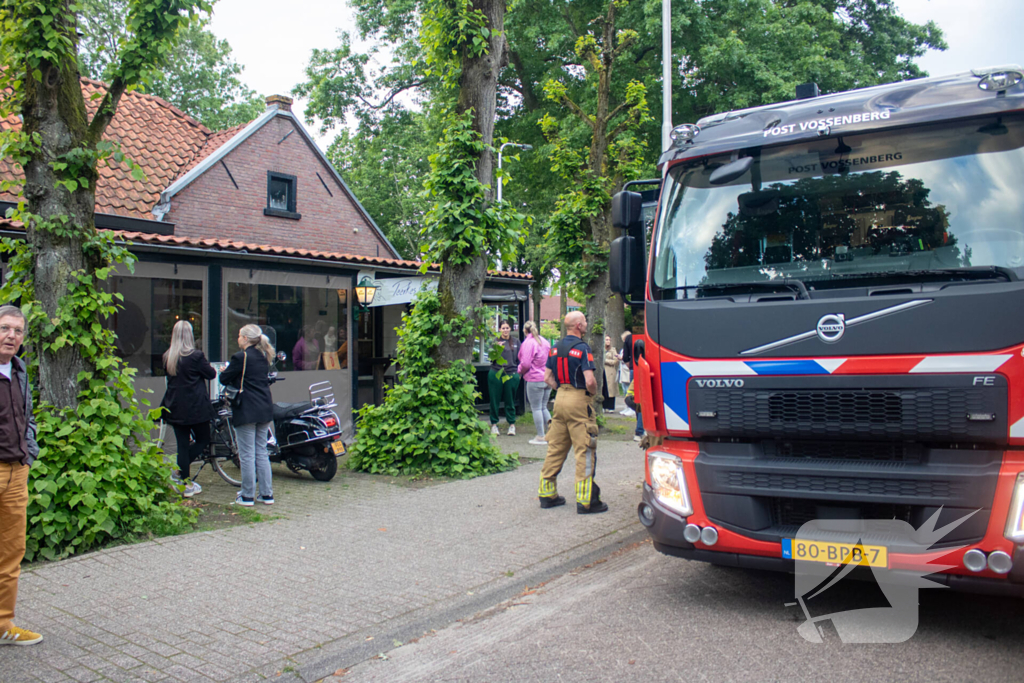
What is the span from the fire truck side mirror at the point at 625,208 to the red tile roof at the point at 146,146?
1056 centimetres

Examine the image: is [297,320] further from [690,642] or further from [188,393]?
[690,642]

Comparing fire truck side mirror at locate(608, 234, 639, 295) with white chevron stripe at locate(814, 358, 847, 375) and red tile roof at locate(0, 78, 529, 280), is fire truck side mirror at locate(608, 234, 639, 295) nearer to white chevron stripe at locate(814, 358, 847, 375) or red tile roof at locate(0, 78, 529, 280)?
white chevron stripe at locate(814, 358, 847, 375)

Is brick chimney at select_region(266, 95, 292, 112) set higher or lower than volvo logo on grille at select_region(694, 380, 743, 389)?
higher

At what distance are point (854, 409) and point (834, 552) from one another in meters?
0.77

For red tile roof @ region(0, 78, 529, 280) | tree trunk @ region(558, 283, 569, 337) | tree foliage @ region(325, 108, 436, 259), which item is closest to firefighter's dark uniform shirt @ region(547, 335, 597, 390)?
tree trunk @ region(558, 283, 569, 337)

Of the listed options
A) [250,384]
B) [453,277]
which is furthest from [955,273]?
[453,277]

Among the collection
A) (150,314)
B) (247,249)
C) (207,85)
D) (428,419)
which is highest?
(207,85)

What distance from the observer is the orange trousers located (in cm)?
425

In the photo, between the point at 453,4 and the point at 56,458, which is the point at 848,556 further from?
the point at 453,4

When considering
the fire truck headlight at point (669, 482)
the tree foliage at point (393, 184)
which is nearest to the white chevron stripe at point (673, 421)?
the fire truck headlight at point (669, 482)

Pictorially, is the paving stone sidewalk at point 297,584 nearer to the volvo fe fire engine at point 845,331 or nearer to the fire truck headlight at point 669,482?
the fire truck headlight at point 669,482

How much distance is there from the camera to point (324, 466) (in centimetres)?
923

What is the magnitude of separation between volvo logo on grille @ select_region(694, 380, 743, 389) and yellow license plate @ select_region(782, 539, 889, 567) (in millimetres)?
906

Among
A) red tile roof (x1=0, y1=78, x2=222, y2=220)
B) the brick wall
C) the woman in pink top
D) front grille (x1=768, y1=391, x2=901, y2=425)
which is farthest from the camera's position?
the brick wall
